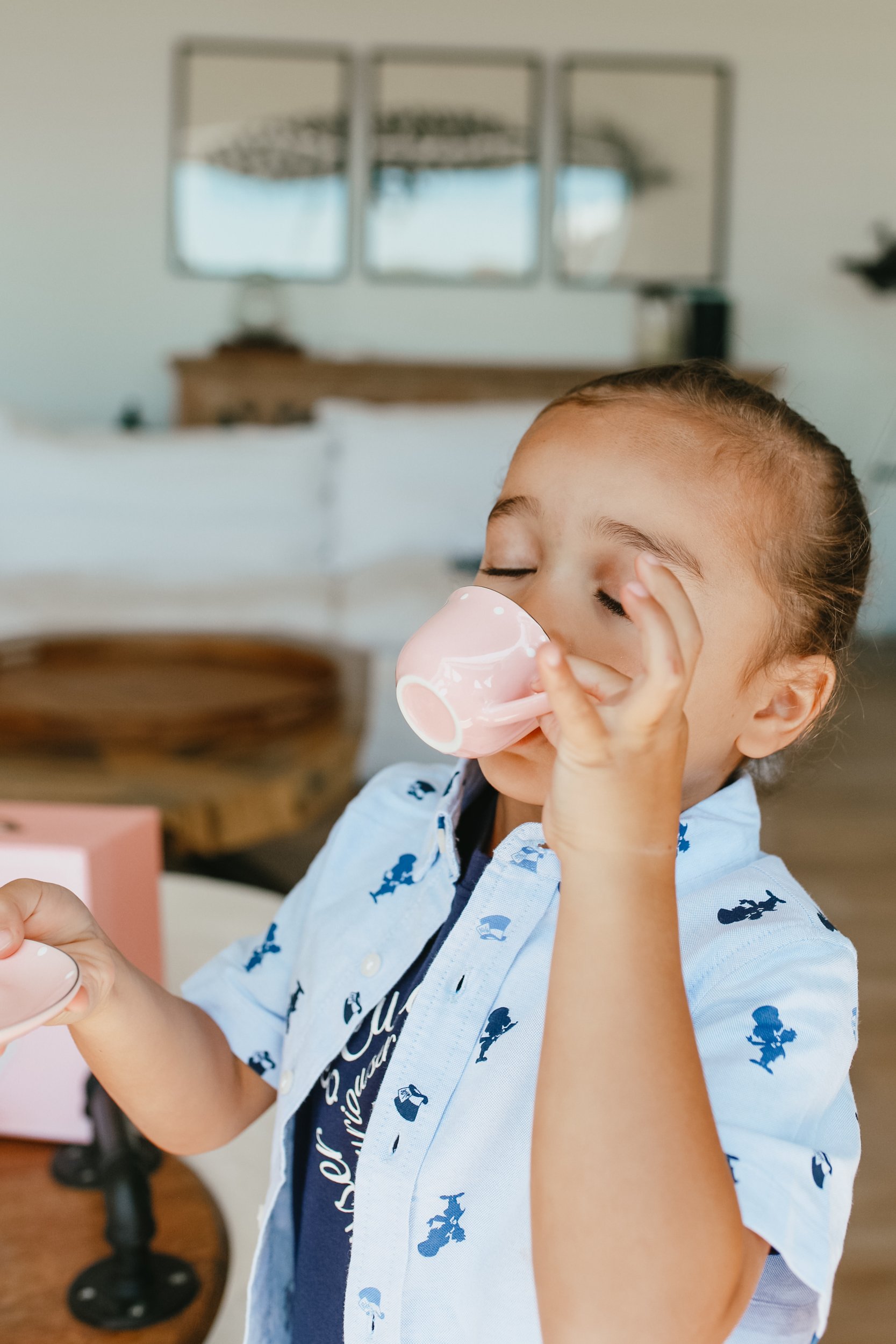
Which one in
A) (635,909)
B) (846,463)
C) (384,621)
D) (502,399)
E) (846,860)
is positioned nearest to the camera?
(635,909)

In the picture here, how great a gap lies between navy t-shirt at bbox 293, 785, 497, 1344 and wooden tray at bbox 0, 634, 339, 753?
2.88 ft

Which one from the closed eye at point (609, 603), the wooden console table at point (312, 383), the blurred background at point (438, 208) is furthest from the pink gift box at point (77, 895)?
the wooden console table at point (312, 383)

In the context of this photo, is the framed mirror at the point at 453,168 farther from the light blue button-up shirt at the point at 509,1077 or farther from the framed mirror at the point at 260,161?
the light blue button-up shirt at the point at 509,1077

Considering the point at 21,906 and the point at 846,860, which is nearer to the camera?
the point at 21,906

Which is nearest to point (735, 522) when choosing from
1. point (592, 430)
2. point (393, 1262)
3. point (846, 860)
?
point (592, 430)

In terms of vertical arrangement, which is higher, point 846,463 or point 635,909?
point 846,463

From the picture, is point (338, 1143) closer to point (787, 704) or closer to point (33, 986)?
point (33, 986)

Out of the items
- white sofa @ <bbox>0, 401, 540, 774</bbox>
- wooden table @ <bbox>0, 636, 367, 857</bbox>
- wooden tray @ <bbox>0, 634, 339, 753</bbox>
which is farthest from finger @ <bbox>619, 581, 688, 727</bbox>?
white sofa @ <bbox>0, 401, 540, 774</bbox>

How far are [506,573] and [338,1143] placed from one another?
0.34 metres

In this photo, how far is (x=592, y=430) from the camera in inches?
25.0

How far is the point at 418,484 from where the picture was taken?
11.1 feet

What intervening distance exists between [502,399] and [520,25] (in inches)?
58.0

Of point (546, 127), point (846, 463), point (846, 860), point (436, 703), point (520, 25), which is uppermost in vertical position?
point (520, 25)

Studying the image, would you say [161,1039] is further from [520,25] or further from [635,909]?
[520,25]
